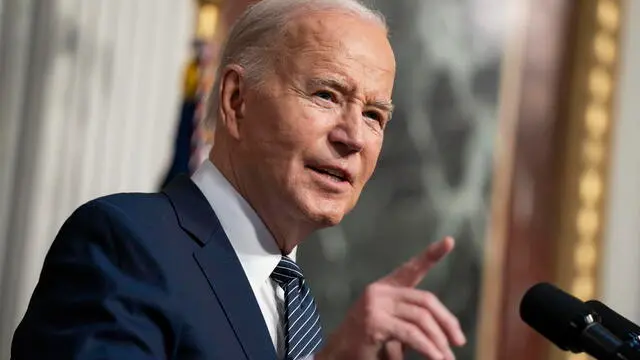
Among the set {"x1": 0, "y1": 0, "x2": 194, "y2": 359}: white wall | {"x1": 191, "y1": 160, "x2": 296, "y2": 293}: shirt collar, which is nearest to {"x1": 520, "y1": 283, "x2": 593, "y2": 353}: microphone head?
{"x1": 191, "y1": 160, "x2": 296, "y2": 293}: shirt collar

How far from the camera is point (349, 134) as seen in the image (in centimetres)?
166

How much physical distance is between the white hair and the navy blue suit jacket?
1.17 ft

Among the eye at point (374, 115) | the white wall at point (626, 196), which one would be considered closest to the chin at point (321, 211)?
the eye at point (374, 115)

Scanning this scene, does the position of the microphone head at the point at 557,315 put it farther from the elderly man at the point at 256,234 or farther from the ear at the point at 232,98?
the ear at the point at 232,98

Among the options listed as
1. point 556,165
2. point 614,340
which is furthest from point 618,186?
point 614,340

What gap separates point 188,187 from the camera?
5.51ft

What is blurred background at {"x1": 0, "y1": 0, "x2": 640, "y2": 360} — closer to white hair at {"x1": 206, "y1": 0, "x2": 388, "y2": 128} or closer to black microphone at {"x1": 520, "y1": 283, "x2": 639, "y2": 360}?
white hair at {"x1": 206, "y1": 0, "x2": 388, "y2": 128}

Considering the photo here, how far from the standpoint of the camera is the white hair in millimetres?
1750

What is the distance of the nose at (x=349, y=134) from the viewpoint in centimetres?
165

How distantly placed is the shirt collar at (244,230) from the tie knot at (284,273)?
2 centimetres

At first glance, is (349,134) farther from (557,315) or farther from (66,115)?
(66,115)

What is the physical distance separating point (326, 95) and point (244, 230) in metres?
0.30

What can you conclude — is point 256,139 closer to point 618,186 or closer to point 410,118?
point 410,118

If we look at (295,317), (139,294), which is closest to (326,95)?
(295,317)
